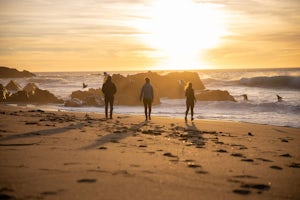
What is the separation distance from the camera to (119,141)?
8.18 metres

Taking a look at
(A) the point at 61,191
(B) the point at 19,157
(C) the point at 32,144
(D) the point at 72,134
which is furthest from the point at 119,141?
(A) the point at 61,191

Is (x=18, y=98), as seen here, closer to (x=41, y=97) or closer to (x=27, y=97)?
(x=27, y=97)

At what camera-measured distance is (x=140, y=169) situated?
523 centimetres

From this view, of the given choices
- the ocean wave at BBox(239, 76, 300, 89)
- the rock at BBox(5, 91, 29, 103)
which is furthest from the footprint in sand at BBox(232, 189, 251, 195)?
the ocean wave at BBox(239, 76, 300, 89)

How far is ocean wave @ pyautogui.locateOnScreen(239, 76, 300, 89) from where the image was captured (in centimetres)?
5166

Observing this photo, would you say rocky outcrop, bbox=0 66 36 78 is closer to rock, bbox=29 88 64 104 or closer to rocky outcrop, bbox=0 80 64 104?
rocky outcrop, bbox=0 80 64 104

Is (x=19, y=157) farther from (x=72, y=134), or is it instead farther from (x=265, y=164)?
(x=265, y=164)

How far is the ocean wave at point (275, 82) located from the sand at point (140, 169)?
47293mm

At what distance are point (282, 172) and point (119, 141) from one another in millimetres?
4008

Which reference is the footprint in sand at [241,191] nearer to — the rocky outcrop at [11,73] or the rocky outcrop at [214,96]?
the rocky outcrop at [214,96]

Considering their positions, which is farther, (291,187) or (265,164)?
(265,164)

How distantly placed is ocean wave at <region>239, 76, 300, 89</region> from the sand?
4729cm

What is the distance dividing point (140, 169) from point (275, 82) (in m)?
55.4

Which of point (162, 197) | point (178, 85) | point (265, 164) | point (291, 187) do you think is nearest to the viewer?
point (162, 197)
